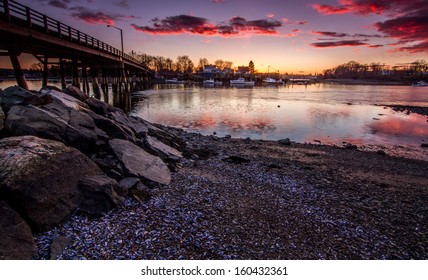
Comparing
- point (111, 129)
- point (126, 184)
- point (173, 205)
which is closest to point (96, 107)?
point (111, 129)

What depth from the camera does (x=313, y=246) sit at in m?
5.41

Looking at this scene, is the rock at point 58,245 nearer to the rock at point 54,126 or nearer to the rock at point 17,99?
the rock at point 54,126

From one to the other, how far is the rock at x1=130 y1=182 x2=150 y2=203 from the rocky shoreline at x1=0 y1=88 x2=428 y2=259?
0.03 meters

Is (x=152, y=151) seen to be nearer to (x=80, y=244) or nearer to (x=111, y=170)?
(x=111, y=170)

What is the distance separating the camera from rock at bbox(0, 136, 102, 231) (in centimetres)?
515

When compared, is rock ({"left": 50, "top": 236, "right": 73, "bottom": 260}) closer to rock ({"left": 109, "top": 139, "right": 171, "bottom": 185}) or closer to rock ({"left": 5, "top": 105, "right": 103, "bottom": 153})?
rock ({"left": 109, "top": 139, "right": 171, "bottom": 185})

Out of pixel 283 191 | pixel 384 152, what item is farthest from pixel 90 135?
pixel 384 152

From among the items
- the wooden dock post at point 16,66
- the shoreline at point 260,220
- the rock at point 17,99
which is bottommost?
the shoreline at point 260,220

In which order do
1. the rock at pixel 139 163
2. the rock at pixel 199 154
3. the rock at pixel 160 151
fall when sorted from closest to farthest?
the rock at pixel 139 163 → the rock at pixel 160 151 → the rock at pixel 199 154

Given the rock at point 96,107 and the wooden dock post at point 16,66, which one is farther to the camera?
the wooden dock post at point 16,66

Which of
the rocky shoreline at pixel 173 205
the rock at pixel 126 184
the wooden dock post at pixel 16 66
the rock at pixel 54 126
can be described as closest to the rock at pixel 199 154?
the rocky shoreline at pixel 173 205

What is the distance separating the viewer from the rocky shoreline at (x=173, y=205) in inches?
200

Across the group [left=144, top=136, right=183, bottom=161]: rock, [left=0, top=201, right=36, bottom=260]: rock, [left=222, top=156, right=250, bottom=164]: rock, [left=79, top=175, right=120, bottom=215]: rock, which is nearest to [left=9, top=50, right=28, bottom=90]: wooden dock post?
[left=144, top=136, right=183, bottom=161]: rock

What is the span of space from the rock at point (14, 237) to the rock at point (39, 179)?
0.31 metres
